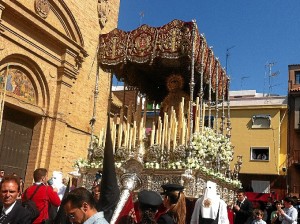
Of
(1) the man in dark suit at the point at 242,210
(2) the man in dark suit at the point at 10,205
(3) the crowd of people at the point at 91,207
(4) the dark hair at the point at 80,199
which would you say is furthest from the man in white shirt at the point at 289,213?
(4) the dark hair at the point at 80,199

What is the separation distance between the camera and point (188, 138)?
9211mm

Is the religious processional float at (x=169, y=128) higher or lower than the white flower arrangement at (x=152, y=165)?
higher

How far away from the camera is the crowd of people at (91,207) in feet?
9.05

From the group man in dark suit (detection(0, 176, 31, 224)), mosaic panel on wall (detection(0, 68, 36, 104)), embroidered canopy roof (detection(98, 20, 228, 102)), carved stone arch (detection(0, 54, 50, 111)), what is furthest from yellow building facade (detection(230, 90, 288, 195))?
man in dark suit (detection(0, 176, 31, 224))

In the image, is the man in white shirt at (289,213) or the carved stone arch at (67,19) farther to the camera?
the carved stone arch at (67,19)

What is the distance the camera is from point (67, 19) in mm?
14641

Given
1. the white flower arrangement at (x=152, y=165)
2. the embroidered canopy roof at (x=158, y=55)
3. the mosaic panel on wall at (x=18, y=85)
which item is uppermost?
the embroidered canopy roof at (x=158, y=55)

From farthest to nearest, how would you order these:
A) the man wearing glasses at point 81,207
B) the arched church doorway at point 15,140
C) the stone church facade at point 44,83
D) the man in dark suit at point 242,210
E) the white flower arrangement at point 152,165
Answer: the arched church doorway at point 15,140
the stone church facade at point 44,83
the man in dark suit at point 242,210
the white flower arrangement at point 152,165
the man wearing glasses at point 81,207

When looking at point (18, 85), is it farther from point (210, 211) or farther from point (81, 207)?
→ point (81, 207)

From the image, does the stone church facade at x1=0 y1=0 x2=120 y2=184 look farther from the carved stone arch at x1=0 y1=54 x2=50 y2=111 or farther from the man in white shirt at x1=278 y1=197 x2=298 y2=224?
the man in white shirt at x1=278 y1=197 x2=298 y2=224

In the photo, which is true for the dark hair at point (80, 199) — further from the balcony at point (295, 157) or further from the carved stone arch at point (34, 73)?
the balcony at point (295, 157)

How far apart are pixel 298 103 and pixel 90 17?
18.1 meters

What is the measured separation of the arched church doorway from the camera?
12.6 m

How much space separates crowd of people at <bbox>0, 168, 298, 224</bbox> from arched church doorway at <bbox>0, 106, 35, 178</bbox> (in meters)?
5.12
